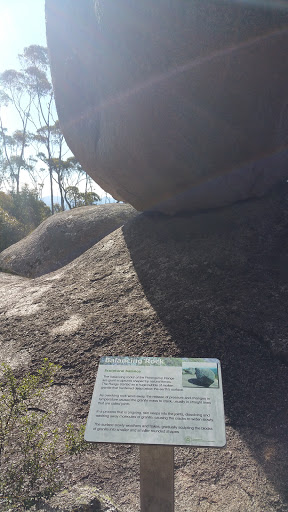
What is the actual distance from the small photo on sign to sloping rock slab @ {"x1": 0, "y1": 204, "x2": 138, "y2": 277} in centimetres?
478

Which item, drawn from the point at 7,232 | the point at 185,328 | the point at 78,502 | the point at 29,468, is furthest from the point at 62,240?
the point at 78,502

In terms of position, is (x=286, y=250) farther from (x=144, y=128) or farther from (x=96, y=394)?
(x=96, y=394)

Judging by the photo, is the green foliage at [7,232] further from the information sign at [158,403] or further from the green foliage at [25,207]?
the information sign at [158,403]

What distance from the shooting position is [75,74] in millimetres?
4074

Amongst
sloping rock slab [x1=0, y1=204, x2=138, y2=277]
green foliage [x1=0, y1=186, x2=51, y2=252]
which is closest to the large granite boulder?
sloping rock slab [x1=0, y1=204, x2=138, y2=277]

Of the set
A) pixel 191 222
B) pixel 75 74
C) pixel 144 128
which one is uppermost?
pixel 75 74

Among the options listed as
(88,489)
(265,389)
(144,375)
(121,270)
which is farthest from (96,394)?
(121,270)

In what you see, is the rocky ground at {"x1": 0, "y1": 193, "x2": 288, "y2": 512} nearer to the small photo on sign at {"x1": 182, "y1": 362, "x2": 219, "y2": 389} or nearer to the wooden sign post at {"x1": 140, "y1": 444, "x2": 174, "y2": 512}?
the wooden sign post at {"x1": 140, "y1": 444, "x2": 174, "y2": 512}

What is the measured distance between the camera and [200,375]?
161cm

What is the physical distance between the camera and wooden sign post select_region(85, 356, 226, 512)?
56.6 inches

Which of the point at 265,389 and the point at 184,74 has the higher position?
the point at 184,74

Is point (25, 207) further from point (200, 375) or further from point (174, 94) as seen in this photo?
point (200, 375)

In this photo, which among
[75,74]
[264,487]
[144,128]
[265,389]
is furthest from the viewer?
[75,74]

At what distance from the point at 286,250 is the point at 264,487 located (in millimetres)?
2350
